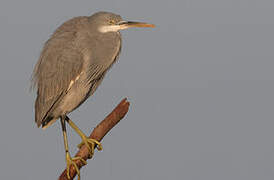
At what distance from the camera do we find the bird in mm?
4879

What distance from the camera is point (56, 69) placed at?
4934 mm

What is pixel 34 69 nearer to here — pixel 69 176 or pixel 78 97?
pixel 78 97

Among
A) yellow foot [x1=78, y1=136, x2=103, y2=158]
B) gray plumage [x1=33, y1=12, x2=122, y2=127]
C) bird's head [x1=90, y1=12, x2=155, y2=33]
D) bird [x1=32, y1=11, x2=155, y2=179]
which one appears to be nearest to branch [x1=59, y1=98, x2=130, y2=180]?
yellow foot [x1=78, y1=136, x2=103, y2=158]

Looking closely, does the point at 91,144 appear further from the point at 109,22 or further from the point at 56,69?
the point at 109,22

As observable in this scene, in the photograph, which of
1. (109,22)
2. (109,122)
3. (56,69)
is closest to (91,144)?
(109,122)

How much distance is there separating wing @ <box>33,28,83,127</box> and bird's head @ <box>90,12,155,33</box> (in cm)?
23

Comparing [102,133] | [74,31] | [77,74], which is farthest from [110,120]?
[74,31]

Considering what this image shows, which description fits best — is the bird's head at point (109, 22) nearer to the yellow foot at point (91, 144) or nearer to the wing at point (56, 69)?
the wing at point (56, 69)

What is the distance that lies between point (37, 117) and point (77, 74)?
0.55m

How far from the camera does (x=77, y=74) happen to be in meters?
4.88

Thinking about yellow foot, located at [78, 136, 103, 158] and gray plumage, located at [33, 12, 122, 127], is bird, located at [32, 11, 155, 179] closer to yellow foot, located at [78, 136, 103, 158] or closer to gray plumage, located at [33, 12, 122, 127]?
gray plumage, located at [33, 12, 122, 127]

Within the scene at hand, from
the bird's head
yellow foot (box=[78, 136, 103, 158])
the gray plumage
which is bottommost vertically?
yellow foot (box=[78, 136, 103, 158])

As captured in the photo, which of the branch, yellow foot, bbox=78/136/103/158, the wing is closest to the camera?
the wing

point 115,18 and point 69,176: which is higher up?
point 115,18
